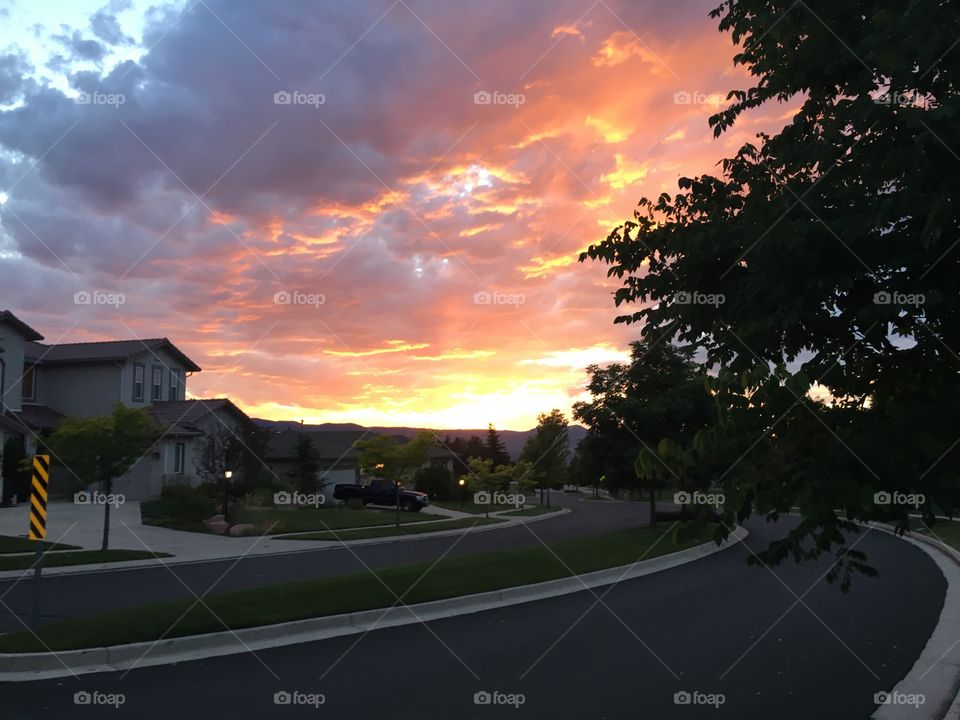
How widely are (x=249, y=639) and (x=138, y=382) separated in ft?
110

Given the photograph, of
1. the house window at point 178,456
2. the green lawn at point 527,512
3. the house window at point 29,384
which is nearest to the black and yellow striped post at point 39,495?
the house window at point 178,456

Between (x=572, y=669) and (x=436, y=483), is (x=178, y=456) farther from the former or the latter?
(x=572, y=669)

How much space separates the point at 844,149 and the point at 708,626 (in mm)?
8702

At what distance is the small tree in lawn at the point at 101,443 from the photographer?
19859mm

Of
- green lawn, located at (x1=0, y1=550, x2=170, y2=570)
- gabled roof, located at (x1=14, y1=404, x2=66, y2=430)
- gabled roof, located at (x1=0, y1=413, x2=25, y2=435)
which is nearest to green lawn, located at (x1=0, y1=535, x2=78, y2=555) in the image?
green lawn, located at (x1=0, y1=550, x2=170, y2=570)

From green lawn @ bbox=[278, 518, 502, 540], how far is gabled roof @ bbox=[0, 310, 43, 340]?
1663 centimetres

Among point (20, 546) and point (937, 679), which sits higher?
point (20, 546)

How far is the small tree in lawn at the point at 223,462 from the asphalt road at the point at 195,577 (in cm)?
869

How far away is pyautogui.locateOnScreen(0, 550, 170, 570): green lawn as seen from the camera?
18.2 meters

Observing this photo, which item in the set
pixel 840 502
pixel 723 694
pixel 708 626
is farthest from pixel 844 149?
pixel 708 626

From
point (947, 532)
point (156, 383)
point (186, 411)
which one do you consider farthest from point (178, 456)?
point (947, 532)

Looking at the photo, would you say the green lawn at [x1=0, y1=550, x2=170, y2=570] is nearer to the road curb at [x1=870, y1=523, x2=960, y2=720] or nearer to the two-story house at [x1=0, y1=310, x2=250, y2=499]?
the two-story house at [x1=0, y1=310, x2=250, y2=499]

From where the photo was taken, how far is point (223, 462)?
32.4m

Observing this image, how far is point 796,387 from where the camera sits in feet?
13.8
